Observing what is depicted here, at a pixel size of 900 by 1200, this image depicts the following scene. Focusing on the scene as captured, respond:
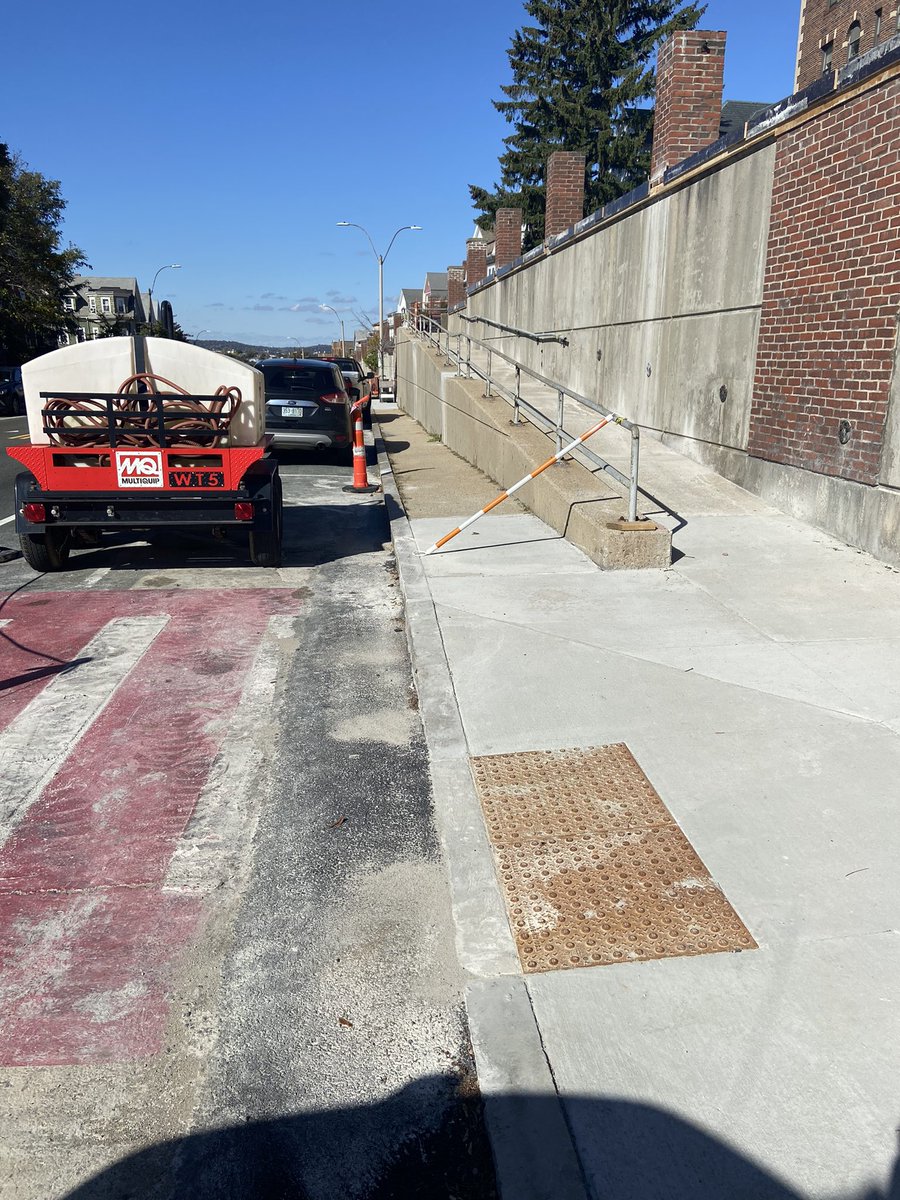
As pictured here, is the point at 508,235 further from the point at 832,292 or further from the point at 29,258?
the point at 29,258

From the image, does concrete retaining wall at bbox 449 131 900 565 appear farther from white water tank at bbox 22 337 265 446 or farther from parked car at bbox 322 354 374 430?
white water tank at bbox 22 337 265 446

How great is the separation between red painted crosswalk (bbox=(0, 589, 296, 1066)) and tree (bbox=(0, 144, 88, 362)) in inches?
1665

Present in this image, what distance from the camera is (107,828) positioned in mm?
3934

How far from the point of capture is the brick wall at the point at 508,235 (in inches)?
1017

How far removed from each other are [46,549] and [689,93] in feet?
30.5

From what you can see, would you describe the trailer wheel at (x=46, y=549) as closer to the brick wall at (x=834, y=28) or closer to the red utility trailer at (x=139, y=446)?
the red utility trailer at (x=139, y=446)

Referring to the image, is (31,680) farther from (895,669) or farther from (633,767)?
(895,669)

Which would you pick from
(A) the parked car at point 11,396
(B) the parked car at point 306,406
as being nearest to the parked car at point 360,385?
(B) the parked car at point 306,406

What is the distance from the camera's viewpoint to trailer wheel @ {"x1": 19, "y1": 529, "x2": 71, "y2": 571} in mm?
7902

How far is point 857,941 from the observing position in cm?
298

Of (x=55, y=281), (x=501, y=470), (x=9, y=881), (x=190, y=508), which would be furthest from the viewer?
(x=55, y=281)

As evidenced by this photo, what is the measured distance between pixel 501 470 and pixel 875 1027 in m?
9.42

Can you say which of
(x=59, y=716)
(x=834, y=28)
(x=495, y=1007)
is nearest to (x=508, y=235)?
(x=834, y=28)

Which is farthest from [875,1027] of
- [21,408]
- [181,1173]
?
[21,408]
